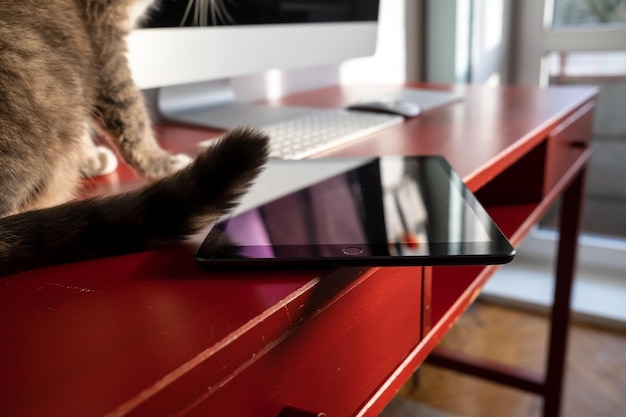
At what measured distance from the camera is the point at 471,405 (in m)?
1.42

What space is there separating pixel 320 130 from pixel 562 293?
836 millimetres

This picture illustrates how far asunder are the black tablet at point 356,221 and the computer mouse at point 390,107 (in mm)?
323

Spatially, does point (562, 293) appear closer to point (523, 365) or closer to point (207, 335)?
point (523, 365)

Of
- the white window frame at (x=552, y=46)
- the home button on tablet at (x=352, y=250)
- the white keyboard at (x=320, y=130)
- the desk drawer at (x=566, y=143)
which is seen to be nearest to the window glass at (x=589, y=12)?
the white window frame at (x=552, y=46)

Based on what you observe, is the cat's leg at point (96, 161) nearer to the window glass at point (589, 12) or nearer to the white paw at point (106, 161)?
the white paw at point (106, 161)

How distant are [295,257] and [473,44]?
1.43 meters

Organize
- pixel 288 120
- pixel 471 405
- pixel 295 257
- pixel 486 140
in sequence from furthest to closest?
1. pixel 471 405
2. pixel 288 120
3. pixel 486 140
4. pixel 295 257

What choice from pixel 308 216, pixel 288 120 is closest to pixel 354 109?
pixel 288 120

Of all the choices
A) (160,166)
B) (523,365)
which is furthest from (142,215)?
(523,365)

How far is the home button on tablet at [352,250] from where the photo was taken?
353mm

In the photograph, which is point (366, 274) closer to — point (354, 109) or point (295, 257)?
point (295, 257)

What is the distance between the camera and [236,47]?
31.3 inches

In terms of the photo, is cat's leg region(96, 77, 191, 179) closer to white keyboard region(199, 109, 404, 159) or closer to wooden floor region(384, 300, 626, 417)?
white keyboard region(199, 109, 404, 159)

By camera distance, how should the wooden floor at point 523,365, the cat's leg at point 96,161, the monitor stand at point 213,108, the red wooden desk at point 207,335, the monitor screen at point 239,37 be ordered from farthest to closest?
the wooden floor at point 523,365 → the monitor stand at point 213,108 → the monitor screen at point 239,37 → the cat's leg at point 96,161 → the red wooden desk at point 207,335
